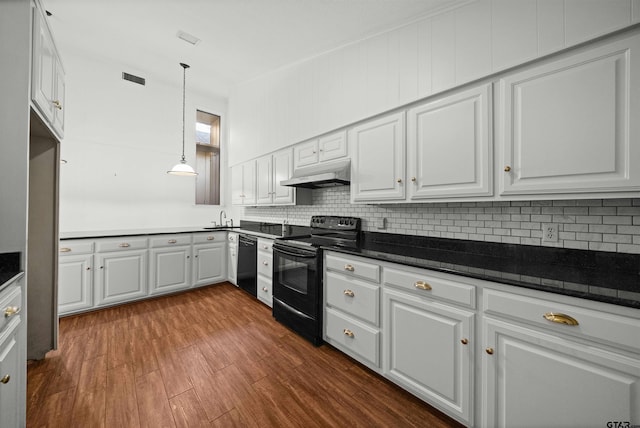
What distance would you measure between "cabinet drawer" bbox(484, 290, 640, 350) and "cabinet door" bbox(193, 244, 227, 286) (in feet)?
12.1

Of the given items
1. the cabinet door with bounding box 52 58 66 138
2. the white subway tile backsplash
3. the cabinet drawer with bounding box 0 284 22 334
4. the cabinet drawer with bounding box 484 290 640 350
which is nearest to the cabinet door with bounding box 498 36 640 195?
the white subway tile backsplash

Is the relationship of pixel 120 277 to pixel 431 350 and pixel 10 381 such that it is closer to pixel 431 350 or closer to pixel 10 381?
pixel 10 381

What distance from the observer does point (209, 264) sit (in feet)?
12.7

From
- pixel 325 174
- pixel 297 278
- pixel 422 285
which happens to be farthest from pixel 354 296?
pixel 325 174

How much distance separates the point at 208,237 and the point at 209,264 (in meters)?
0.43

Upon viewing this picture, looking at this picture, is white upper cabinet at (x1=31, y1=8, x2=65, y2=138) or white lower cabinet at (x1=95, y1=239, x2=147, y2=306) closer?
white upper cabinet at (x1=31, y1=8, x2=65, y2=138)

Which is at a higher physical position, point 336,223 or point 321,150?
point 321,150

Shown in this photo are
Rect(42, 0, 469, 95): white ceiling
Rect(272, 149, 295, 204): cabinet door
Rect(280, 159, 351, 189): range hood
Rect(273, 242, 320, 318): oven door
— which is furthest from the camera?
Rect(272, 149, 295, 204): cabinet door

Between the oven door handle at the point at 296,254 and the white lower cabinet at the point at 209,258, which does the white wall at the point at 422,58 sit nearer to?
the oven door handle at the point at 296,254

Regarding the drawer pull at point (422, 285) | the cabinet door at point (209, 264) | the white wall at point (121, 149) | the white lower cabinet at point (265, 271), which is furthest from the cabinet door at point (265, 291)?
the white wall at point (121, 149)

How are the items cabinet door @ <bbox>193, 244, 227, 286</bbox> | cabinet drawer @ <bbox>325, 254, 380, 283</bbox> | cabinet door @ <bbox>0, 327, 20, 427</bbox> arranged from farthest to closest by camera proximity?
cabinet door @ <bbox>193, 244, 227, 286</bbox> < cabinet drawer @ <bbox>325, 254, 380, 283</bbox> < cabinet door @ <bbox>0, 327, 20, 427</bbox>

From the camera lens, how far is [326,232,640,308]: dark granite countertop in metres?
1.02

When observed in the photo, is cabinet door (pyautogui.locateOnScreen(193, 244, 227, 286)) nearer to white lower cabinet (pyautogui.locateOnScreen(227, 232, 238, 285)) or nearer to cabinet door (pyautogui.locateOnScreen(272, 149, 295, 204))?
white lower cabinet (pyautogui.locateOnScreen(227, 232, 238, 285))

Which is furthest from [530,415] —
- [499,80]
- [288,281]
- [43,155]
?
[43,155]
